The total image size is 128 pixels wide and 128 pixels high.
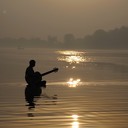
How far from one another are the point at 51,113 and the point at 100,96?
6328 millimetres

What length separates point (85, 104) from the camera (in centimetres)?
1691

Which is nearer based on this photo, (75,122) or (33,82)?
(75,122)

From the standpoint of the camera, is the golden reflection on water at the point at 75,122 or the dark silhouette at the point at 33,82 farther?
the dark silhouette at the point at 33,82

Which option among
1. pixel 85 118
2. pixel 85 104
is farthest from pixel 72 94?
pixel 85 118

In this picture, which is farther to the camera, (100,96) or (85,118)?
(100,96)

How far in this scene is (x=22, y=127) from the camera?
11625mm

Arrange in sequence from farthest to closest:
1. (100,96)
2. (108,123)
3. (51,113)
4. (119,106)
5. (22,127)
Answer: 1. (100,96)
2. (119,106)
3. (51,113)
4. (108,123)
5. (22,127)

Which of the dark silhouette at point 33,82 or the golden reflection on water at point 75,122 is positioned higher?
the dark silhouette at point 33,82

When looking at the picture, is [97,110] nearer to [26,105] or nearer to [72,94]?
[26,105]

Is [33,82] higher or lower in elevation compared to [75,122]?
higher

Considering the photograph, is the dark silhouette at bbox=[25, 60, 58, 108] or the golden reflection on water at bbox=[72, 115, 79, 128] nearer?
the golden reflection on water at bbox=[72, 115, 79, 128]

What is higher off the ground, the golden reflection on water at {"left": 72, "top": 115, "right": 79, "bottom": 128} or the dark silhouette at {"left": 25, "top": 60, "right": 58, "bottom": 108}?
the dark silhouette at {"left": 25, "top": 60, "right": 58, "bottom": 108}

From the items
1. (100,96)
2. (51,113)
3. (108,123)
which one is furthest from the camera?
(100,96)

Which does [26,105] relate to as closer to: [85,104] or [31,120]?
[85,104]
